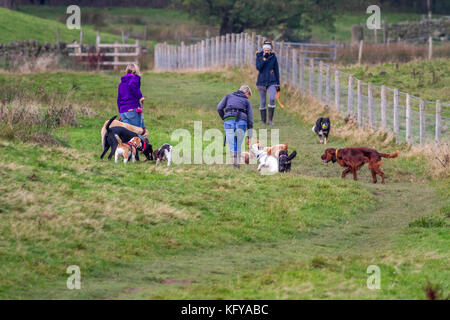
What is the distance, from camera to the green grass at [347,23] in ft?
224

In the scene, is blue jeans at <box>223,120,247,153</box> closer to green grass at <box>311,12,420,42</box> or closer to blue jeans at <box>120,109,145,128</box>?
blue jeans at <box>120,109,145,128</box>

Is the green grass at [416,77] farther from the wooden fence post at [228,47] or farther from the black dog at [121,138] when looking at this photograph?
the black dog at [121,138]

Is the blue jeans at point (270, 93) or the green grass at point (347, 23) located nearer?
the blue jeans at point (270, 93)

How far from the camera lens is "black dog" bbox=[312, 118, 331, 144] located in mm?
22172

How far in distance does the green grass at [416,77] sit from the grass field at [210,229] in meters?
15.1

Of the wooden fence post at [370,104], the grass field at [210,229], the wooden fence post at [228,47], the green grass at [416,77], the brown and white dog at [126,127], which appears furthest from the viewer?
the wooden fence post at [228,47]

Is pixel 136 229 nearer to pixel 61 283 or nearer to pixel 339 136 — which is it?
pixel 61 283

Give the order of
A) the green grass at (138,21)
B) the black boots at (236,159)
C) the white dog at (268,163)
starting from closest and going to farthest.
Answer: the white dog at (268,163), the black boots at (236,159), the green grass at (138,21)

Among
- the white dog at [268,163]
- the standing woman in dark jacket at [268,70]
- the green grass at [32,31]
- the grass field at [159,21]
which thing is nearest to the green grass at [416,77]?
the standing woman in dark jacket at [268,70]

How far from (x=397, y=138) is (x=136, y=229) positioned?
468 inches

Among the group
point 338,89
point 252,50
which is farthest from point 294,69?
point 252,50

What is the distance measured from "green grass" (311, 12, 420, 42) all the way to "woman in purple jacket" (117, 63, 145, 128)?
49027mm
